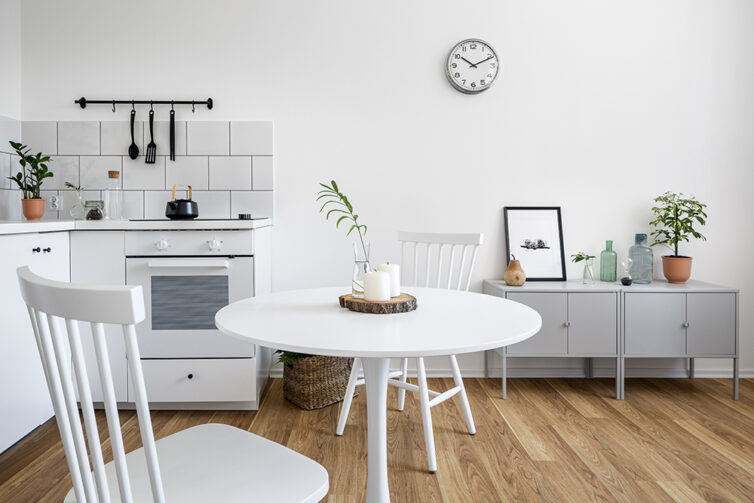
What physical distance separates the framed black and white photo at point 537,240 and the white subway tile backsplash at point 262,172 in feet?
4.51

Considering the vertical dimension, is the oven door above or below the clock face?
below

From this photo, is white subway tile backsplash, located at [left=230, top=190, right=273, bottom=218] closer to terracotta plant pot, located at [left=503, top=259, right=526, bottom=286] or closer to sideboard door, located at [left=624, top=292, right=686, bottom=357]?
terracotta plant pot, located at [left=503, top=259, right=526, bottom=286]

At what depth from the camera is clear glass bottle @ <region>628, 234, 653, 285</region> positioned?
9.48 ft

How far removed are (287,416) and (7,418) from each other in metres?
1.14

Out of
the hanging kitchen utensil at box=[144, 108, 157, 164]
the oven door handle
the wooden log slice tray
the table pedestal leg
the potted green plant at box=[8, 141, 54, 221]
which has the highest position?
the hanging kitchen utensil at box=[144, 108, 157, 164]

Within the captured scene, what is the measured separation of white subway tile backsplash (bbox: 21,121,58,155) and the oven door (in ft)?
3.42

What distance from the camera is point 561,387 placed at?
2.92 m

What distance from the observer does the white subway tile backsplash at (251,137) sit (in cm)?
295

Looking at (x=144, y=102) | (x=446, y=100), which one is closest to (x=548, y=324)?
(x=446, y=100)

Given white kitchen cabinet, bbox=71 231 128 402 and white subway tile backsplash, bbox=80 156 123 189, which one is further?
white subway tile backsplash, bbox=80 156 123 189

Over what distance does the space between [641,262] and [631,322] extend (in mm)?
390

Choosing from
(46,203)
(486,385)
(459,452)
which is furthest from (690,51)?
(46,203)

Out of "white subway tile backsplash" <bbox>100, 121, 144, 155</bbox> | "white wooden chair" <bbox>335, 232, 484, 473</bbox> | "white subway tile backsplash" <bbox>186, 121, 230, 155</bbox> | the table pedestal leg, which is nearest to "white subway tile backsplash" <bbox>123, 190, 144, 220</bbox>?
"white subway tile backsplash" <bbox>100, 121, 144, 155</bbox>

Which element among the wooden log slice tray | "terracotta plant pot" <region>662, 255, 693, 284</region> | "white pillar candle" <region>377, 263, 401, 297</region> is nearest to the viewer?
the wooden log slice tray
